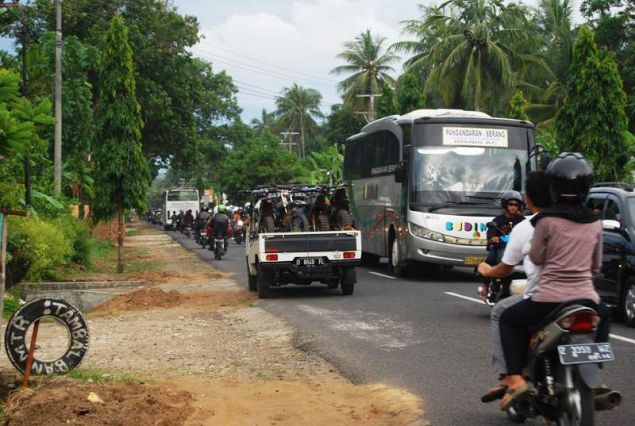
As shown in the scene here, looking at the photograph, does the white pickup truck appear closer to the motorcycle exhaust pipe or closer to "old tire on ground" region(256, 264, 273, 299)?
"old tire on ground" region(256, 264, 273, 299)

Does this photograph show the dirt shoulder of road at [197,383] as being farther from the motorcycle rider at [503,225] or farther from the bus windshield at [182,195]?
the bus windshield at [182,195]

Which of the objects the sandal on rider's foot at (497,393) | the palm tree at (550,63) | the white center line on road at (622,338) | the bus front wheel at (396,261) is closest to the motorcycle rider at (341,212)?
the bus front wheel at (396,261)

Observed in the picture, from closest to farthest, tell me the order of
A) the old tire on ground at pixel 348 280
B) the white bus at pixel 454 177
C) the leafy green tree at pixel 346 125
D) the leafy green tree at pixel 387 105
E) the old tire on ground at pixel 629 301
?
1. the old tire on ground at pixel 629 301
2. the old tire on ground at pixel 348 280
3. the white bus at pixel 454 177
4. the leafy green tree at pixel 387 105
5. the leafy green tree at pixel 346 125

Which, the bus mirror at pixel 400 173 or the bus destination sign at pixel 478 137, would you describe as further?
the bus mirror at pixel 400 173

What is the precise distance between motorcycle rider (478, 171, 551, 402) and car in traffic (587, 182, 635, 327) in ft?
18.9

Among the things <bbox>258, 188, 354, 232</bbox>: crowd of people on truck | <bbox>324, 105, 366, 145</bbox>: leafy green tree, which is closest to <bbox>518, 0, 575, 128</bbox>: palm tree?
<bbox>324, 105, 366, 145</bbox>: leafy green tree

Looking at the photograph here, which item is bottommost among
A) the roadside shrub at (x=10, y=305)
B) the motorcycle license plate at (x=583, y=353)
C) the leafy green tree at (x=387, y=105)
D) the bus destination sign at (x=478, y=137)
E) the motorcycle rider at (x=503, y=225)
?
the roadside shrub at (x=10, y=305)

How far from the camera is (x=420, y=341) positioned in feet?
34.2

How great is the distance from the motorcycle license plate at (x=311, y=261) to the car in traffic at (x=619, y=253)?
16.4ft

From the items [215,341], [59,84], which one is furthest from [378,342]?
[59,84]

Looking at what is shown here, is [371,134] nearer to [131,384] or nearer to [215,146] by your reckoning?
[131,384]

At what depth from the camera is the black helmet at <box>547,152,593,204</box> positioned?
5.34m

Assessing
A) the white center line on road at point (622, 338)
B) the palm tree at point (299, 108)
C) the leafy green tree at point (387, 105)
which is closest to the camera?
the white center line on road at point (622, 338)

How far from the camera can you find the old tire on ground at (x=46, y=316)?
7336 millimetres
